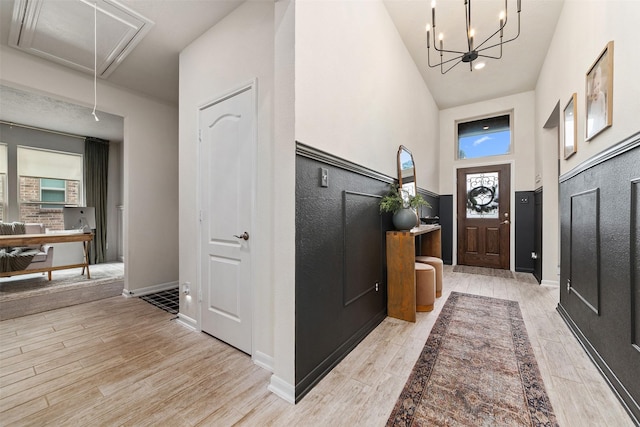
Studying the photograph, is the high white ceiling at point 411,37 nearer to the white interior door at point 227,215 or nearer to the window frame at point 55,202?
the white interior door at point 227,215

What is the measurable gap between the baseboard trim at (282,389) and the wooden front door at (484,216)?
4.93m

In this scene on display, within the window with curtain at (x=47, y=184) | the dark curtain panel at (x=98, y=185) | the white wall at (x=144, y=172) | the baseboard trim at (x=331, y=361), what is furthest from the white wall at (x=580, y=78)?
the window with curtain at (x=47, y=184)

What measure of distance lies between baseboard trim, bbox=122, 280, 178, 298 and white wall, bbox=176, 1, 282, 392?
135 cm

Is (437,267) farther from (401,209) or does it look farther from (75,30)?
(75,30)

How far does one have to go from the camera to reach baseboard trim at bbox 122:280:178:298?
A: 11.3 ft

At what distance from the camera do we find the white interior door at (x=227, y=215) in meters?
2.04

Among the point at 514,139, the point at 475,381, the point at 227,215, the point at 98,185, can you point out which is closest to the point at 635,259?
the point at 475,381

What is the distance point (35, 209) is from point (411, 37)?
7.65 metres

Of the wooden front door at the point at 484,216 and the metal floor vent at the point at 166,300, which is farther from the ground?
→ the wooden front door at the point at 484,216

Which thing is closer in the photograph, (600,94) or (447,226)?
(600,94)

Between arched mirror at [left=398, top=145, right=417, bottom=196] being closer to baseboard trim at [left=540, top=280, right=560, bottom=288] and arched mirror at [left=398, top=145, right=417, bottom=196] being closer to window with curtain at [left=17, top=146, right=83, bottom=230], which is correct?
baseboard trim at [left=540, top=280, right=560, bottom=288]

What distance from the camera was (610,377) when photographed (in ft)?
5.24

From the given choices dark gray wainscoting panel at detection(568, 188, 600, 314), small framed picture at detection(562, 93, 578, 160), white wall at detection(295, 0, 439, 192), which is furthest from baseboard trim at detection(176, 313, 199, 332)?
small framed picture at detection(562, 93, 578, 160)

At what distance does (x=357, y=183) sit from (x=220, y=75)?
1544mm
